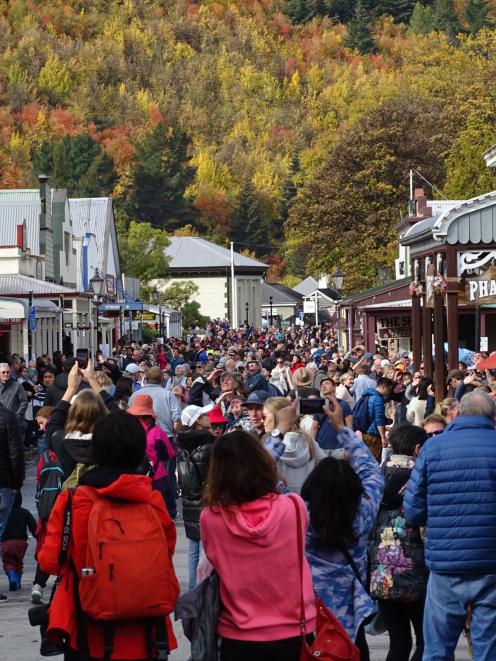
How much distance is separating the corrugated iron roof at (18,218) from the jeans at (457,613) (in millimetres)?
46270

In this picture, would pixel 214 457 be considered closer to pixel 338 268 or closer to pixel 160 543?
pixel 160 543

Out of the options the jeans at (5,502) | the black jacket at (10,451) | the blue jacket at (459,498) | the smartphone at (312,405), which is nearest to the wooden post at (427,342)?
the jeans at (5,502)

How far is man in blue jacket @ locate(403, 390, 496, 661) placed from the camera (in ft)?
22.3

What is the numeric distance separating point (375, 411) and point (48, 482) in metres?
6.53

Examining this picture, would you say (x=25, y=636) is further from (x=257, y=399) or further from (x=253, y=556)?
(x=253, y=556)

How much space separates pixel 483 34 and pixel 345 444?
70101mm

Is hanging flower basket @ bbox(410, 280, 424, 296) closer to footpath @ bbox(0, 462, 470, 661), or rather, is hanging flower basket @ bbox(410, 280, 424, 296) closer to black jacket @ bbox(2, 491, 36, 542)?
footpath @ bbox(0, 462, 470, 661)

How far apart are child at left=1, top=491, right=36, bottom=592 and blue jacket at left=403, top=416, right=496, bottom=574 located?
4999 mm

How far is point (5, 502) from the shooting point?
11.0 meters

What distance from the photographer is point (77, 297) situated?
4266 cm

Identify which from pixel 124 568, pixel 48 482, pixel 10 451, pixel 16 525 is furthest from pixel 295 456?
pixel 16 525

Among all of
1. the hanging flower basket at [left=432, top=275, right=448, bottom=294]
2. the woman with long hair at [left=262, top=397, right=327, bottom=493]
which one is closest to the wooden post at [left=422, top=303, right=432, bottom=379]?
the hanging flower basket at [left=432, top=275, right=448, bottom=294]

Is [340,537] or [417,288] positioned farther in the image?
[417,288]

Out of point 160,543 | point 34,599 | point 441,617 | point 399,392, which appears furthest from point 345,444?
point 399,392
